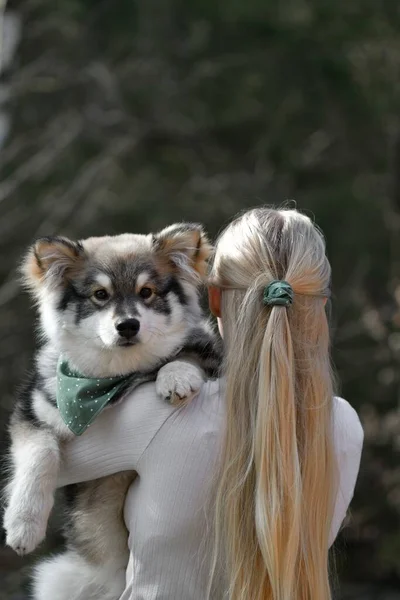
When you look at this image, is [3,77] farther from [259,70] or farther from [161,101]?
[259,70]

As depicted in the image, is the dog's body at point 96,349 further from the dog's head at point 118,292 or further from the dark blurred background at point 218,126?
the dark blurred background at point 218,126

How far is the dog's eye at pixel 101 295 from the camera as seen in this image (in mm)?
3092

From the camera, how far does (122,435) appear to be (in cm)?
256

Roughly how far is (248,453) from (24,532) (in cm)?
74

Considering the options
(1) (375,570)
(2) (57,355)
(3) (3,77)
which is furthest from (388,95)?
(2) (57,355)

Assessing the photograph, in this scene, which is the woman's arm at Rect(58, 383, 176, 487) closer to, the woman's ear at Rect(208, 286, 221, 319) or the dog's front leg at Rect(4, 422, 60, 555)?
the dog's front leg at Rect(4, 422, 60, 555)

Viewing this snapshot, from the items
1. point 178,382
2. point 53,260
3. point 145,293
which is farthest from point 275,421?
point 53,260

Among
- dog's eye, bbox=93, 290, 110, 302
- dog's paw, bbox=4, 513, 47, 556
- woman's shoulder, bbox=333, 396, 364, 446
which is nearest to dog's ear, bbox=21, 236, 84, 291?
dog's eye, bbox=93, 290, 110, 302

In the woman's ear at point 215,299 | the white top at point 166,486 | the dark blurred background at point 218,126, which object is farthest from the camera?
the dark blurred background at point 218,126

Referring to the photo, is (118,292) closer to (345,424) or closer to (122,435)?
(122,435)

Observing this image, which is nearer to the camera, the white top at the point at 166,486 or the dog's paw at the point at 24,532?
the white top at the point at 166,486

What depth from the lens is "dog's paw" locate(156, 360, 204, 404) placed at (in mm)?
2562

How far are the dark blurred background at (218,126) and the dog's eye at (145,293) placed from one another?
560 centimetres

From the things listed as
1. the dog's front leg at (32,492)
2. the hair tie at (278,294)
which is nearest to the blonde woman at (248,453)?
the hair tie at (278,294)
